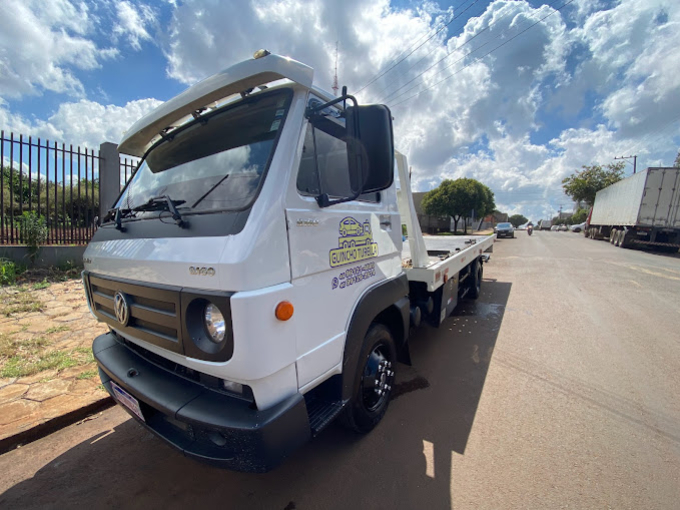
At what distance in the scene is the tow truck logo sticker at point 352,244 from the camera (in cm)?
199

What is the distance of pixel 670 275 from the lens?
8.91 m

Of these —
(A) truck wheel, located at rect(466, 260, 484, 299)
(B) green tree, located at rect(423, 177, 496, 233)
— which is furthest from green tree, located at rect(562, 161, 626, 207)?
(A) truck wheel, located at rect(466, 260, 484, 299)

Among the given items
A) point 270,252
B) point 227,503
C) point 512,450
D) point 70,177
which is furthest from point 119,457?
point 70,177

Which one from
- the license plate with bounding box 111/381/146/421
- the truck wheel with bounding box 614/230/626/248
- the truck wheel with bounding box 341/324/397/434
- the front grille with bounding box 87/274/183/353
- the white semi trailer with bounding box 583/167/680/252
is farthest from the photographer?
the truck wheel with bounding box 614/230/626/248

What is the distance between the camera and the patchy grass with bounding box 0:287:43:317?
4.72 metres

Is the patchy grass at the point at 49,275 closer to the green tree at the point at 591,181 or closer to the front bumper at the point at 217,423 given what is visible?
the front bumper at the point at 217,423

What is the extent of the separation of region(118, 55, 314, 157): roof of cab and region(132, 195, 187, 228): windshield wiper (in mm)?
621

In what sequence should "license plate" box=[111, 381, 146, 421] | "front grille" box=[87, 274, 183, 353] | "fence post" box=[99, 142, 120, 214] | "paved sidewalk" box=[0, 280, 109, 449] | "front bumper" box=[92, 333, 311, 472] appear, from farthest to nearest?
"fence post" box=[99, 142, 120, 214]
"paved sidewalk" box=[0, 280, 109, 449]
"license plate" box=[111, 381, 146, 421]
"front grille" box=[87, 274, 183, 353]
"front bumper" box=[92, 333, 311, 472]

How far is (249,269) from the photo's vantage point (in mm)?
1422

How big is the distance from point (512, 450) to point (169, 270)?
2.58 metres

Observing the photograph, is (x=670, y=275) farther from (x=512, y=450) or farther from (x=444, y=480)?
(x=444, y=480)

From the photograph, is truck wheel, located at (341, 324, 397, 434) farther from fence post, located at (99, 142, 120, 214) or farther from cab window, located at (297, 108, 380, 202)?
fence post, located at (99, 142, 120, 214)

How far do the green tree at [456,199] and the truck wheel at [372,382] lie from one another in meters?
27.9

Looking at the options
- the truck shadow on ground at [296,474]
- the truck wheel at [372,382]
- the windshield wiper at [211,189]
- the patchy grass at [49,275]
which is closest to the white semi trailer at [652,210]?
the truck shadow on ground at [296,474]
